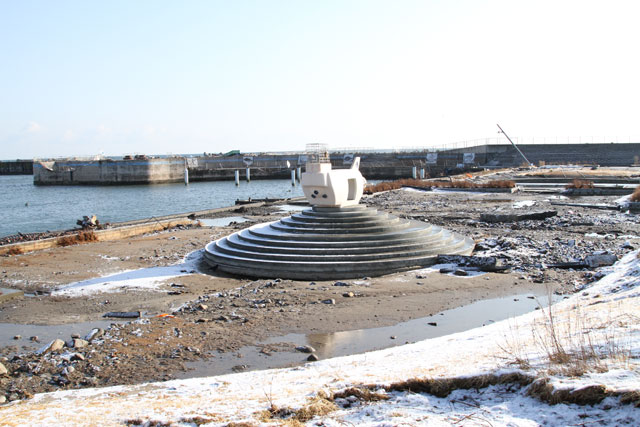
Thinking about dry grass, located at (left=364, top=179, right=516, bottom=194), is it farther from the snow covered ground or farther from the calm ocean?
the snow covered ground

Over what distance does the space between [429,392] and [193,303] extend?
7349 millimetres

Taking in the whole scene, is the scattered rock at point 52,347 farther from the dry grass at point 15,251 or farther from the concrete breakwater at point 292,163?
the concrete breakwater at point 292,163

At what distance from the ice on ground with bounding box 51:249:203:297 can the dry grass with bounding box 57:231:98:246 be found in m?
6.79

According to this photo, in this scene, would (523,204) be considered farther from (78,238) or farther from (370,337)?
(370,337)

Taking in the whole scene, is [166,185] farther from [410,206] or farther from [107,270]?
[107,270]

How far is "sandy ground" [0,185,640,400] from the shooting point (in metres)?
8.84

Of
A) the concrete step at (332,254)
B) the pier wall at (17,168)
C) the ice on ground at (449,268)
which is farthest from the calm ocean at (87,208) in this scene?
the pier wall at (17,168)

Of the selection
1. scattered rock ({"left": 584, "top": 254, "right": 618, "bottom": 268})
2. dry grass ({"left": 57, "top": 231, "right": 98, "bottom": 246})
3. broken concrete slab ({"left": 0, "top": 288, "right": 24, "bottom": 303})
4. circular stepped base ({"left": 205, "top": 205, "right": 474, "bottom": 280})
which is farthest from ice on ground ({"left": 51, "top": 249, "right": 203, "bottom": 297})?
scattered rock ({"left": 584, "top": 254, "right": 618, "bottom": 268})

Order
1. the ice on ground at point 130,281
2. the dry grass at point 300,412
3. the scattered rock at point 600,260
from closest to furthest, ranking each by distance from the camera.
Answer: the dry grass at point 300,412 → the ice on ground at point 130,281 → the scattered rock at point 600,260

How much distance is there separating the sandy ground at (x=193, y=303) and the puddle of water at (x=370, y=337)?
24 cm

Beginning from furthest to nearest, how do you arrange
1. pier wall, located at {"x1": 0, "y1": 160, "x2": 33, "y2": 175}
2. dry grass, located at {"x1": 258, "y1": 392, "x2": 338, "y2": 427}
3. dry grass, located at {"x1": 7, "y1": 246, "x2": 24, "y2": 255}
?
pier wall, located at {"x1": 0, "y1": 160, "x2": 33, "y2": 175}, dry grass, located at {"x1": 7, "y1": 246, "x2": 24, "y2": 255}, dry grass, located at {"x1": 258, "y1": 392, "x2": 338, "y2": 427}

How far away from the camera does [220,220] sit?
30.0 m

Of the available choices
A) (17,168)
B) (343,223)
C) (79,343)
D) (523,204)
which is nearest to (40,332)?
(79,343)

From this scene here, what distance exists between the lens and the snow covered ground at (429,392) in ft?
17.5
